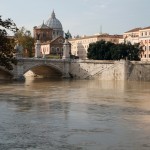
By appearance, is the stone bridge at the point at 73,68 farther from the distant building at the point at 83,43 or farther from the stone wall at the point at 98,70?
the distant building at the point at 83,43

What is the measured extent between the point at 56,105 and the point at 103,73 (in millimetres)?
20846

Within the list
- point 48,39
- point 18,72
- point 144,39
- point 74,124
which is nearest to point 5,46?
point 74,124

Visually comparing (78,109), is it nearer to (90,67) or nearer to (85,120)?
(85,120)

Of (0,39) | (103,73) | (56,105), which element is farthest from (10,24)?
(103,73)

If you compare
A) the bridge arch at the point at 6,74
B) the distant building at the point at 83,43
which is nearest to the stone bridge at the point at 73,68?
the bridge arch at the point at 6,74

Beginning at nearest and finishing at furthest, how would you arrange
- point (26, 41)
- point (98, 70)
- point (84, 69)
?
1. point (98, 70)
2. point (84, 69)
3. point (26, 41)

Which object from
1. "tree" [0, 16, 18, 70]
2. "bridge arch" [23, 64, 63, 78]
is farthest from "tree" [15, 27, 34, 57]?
"tree" [0, 16, 18, 70]

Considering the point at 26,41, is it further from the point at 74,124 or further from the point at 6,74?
the point at 74,124

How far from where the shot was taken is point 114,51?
137ft

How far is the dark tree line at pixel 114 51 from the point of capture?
4150 centimetres

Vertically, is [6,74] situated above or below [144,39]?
below

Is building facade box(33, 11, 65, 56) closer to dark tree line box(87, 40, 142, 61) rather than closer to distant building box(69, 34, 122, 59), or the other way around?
distant building box(69, 34, 122, 59)

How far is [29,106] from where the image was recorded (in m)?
18.0

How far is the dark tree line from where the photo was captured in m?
41.5
